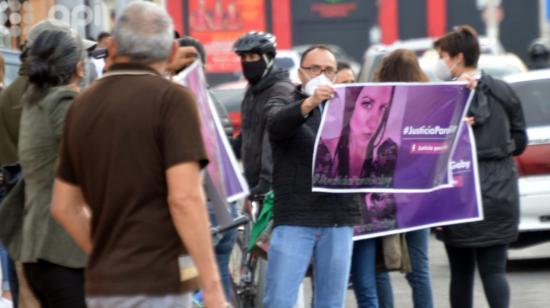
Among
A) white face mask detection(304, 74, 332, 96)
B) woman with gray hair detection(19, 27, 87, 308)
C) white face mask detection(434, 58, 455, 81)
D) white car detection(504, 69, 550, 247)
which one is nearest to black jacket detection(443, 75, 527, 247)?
white face mask detection(434, 58, 455, 81)

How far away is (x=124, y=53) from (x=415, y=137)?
9.34 feet

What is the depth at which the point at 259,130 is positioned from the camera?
8070 mm

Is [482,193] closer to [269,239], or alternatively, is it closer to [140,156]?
[269,239]

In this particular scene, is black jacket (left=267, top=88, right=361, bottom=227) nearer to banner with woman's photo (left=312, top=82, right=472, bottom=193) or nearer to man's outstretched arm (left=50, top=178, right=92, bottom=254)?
banner with woman's photo (left=312, top=82, right=472, bottom=193)

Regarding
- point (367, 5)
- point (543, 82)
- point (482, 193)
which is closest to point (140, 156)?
point (482, 193)

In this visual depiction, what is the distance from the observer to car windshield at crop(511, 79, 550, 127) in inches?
458

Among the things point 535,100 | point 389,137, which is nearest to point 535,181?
point 535,100

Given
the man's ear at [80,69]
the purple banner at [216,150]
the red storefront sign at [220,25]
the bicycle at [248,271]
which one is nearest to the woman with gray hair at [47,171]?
the man's ear at [80,69]

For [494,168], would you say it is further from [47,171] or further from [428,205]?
[47,171]

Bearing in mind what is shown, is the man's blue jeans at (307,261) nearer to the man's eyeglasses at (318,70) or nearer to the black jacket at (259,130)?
the man's eyeglasses at (318,70)

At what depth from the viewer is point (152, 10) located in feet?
14.9

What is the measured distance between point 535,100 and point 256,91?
4.33 metres

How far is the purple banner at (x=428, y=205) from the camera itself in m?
7.43

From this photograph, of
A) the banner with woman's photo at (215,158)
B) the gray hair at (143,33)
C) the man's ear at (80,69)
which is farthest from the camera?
the man's ear at (80,69)
